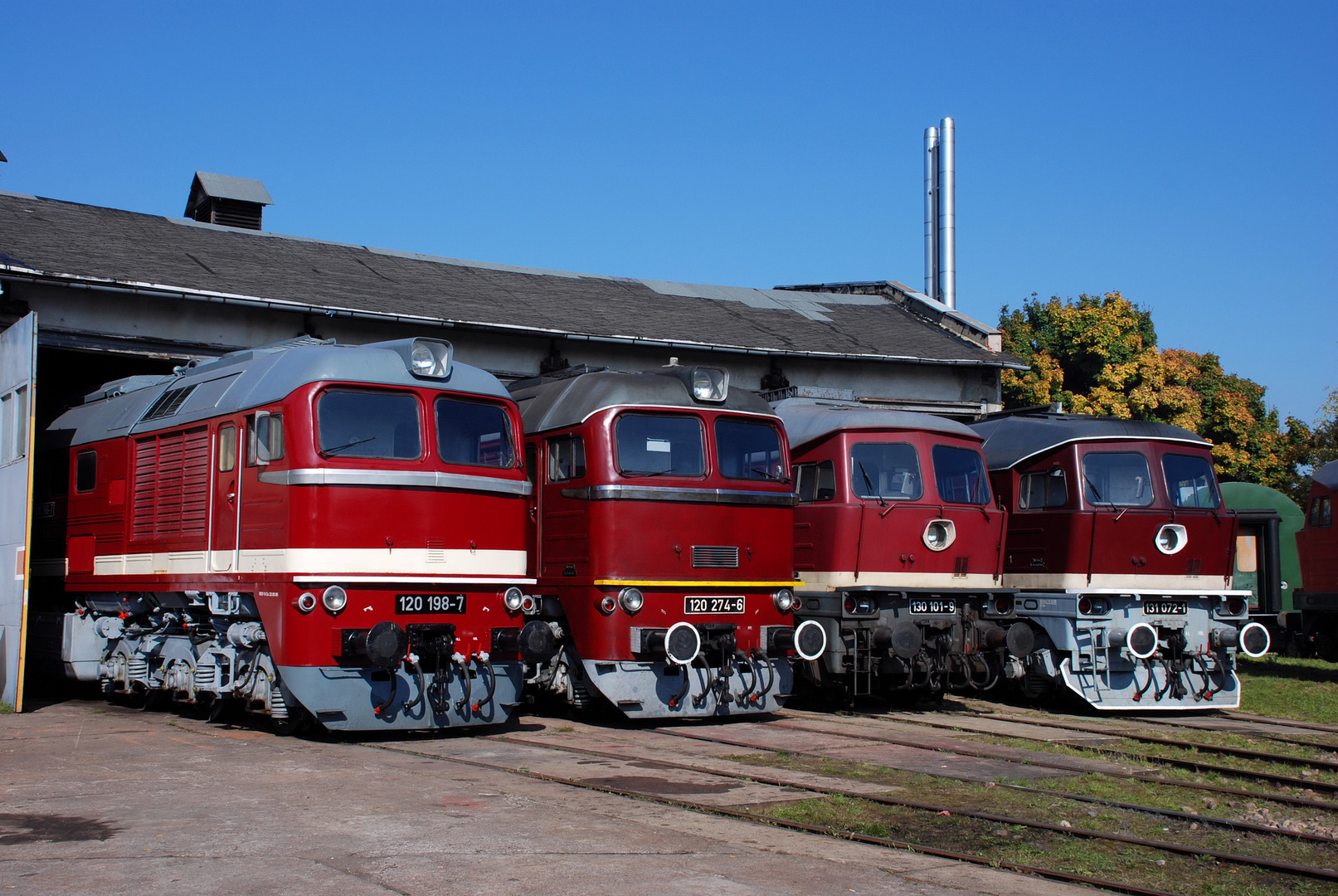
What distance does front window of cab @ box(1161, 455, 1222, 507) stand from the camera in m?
13.9

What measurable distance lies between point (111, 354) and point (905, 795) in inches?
440

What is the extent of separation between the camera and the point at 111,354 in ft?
48.8

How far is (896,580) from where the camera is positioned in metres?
12.9

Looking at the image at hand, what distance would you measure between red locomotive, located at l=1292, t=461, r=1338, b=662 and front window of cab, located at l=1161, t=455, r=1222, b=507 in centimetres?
703

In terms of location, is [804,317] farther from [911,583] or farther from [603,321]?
[911,583]

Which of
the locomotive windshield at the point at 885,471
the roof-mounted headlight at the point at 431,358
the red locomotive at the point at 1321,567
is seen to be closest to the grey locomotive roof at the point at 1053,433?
the locomotive windshield at the point at 885,471

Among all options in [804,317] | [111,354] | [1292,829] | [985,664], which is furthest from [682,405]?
[804,317]

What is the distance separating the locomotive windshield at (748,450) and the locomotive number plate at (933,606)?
6.46ft

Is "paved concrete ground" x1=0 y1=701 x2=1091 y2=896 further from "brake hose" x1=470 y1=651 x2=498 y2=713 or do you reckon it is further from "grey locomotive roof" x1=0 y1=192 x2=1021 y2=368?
"grey locomotive roof" x1=0 y1=192 x2=1021 y2=368

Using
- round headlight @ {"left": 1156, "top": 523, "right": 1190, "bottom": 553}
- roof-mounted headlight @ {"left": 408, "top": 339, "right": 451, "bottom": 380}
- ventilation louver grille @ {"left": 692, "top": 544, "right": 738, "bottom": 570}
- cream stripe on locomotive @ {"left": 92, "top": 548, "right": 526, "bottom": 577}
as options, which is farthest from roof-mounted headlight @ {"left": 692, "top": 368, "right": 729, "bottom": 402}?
round headlight @ {"left": 1156, "top": 523, "right": 1190, "bottom": 553}

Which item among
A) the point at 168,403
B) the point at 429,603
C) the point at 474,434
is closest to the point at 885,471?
the point at 474,434

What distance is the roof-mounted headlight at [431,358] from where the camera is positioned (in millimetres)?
10591

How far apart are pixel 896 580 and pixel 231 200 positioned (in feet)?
50.8

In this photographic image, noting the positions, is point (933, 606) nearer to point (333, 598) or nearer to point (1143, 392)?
point (333, 598)
